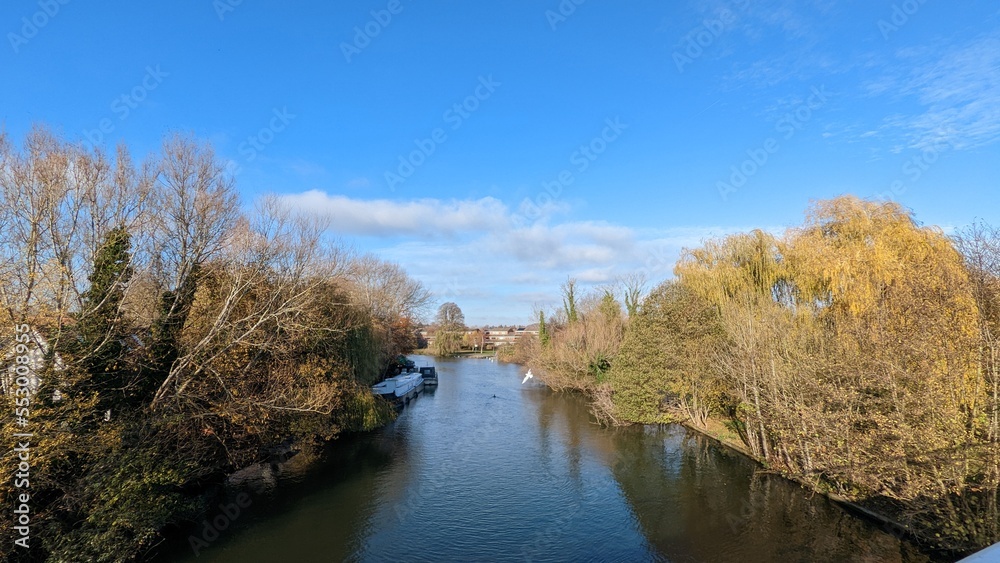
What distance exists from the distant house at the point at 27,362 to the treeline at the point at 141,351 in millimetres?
46

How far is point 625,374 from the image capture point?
21.7 m

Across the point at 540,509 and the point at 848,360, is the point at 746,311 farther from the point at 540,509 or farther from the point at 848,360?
the point at 540,509

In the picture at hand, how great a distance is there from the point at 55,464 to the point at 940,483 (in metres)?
15.9

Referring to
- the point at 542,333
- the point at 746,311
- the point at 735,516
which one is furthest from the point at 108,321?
the point at 542,333

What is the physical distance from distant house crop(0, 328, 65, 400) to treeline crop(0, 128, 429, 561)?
0.05 m

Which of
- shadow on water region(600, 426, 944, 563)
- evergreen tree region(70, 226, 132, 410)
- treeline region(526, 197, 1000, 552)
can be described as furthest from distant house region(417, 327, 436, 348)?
evergreen tree region(70, 226, 132, 410)

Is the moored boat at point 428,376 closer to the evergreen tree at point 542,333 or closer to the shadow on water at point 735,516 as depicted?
the evergreen tree at point 542,333

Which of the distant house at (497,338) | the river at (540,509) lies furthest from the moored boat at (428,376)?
the distant house at (497,338)

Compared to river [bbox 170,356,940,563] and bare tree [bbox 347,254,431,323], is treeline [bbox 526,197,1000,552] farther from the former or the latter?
bare tree [bbox 347,254,431,323]

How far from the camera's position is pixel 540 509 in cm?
1309

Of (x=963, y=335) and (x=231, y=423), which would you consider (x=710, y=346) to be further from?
(x=231, y=423)

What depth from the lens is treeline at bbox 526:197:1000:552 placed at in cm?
900

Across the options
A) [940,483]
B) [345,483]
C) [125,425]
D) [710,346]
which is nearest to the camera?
[940,483]

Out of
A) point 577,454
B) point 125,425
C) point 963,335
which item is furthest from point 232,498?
point 963,335
